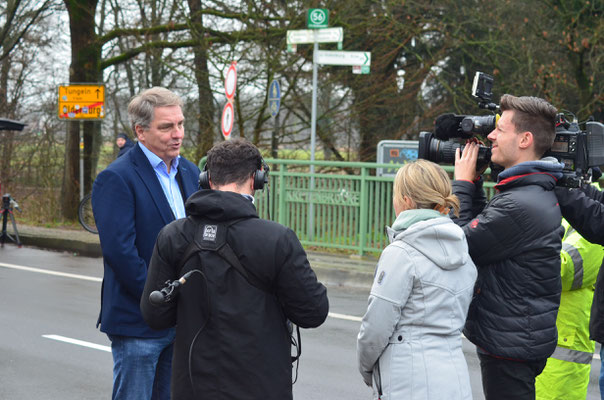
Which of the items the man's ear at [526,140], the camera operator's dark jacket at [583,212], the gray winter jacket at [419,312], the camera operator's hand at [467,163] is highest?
the man's ear at [526,140]

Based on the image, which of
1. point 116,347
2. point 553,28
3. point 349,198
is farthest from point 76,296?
point 553,28

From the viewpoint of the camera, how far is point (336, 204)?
1148cm

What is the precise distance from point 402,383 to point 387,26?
603 inches

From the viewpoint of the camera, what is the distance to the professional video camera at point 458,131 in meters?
3.53

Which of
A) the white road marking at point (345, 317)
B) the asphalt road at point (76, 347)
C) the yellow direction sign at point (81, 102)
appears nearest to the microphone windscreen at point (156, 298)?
the asphalt road at point (76, 347)

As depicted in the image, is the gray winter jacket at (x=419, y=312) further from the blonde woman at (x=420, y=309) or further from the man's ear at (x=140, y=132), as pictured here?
the man's ear at (x=140, y=132)

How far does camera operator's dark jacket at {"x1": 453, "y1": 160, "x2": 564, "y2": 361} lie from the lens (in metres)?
3.23

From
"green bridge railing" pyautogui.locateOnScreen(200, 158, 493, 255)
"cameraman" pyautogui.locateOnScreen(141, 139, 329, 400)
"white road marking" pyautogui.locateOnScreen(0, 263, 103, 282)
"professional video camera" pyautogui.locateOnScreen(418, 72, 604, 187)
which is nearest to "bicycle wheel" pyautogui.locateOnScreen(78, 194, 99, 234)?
"white road marking" pyautogui.locateOnScreen(0, 263, 103, 282)

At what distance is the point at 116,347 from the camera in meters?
3.59

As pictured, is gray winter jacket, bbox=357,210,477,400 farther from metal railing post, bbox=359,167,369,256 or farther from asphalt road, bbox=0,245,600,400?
metal railing post, bbox=359,167,369,256

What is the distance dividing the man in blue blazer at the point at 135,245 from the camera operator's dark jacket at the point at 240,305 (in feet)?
2.08

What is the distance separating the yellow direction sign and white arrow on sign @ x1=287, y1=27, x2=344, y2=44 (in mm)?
4642

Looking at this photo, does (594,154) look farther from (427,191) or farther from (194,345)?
(194,345)

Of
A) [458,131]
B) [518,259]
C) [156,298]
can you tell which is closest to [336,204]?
[458,131]
